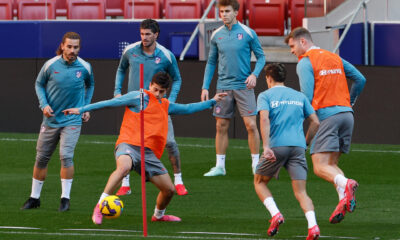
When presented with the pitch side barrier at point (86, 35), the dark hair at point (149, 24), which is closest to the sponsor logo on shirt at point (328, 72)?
the dark hair at point (149, 24)

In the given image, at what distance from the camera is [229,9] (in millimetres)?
14227

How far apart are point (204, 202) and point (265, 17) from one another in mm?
10702

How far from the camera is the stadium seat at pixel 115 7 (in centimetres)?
2383

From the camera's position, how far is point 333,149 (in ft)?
36.2

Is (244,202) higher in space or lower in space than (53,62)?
lower

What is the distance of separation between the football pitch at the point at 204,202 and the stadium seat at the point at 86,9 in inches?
230

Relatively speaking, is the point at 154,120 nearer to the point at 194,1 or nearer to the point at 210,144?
the point at 210,144

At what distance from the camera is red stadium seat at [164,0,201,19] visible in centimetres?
2322

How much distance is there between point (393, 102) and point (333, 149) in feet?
29.2

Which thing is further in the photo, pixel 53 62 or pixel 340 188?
pixel 53 62

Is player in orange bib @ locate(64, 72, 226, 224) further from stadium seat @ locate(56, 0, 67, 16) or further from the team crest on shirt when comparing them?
stadium seat @ locate(56, 0, 67, 16)

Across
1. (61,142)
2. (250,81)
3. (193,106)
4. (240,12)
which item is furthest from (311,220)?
(240,12)

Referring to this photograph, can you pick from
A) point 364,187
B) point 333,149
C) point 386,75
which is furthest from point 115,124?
point 333,149

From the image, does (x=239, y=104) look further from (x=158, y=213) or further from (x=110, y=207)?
(x=110, y=207)
